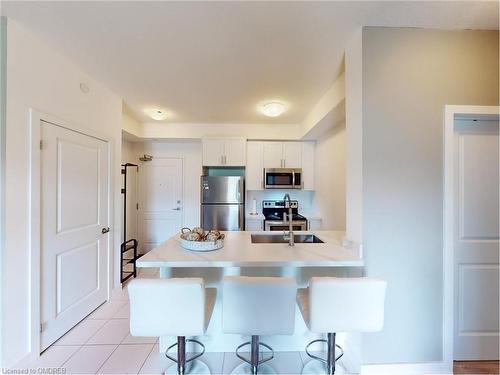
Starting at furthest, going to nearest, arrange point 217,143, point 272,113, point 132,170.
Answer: point 132,170 < point 217,143 < point 272,113

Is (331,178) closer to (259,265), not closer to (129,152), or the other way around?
(259,265)

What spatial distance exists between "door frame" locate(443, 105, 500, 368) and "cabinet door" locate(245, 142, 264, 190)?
9.11 ft

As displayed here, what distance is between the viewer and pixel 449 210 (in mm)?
1636

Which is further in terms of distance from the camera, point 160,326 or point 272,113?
point 272,113

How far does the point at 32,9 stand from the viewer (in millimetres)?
1486

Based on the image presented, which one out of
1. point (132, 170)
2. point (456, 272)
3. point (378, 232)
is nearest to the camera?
point (378, 232)

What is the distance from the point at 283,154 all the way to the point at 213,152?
1254mm

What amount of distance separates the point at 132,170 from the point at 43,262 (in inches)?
111

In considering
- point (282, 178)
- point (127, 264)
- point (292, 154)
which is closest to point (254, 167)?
point (282, 178)

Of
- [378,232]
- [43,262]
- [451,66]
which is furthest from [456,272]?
[43,262]

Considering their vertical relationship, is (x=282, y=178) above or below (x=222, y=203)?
above

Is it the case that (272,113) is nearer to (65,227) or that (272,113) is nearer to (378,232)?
(378,232)

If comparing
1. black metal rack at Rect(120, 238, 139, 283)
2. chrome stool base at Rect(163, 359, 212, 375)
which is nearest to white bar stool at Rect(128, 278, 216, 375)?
chrome stool base at Rect(163, 359, 212, 375)

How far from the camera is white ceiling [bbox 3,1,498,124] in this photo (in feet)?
4.83
